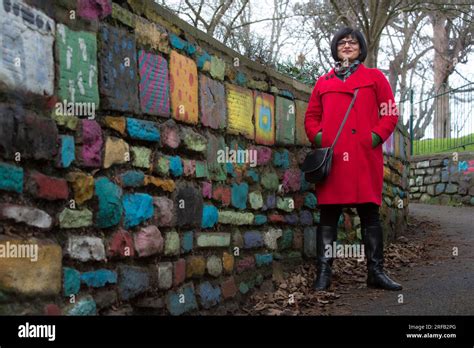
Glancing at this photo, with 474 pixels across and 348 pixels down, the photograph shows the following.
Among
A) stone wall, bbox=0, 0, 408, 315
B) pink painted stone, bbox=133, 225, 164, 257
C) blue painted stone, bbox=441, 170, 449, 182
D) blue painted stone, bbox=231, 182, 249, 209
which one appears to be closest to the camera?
stone wall, bbox=0, 0, 408, 315

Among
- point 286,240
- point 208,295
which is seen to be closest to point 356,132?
point 286,240

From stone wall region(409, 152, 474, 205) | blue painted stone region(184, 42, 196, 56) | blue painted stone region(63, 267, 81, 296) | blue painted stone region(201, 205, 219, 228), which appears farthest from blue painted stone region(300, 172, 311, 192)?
stone wall region(409, 152, 474, 205)

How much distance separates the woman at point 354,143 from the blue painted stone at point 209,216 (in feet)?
2.71

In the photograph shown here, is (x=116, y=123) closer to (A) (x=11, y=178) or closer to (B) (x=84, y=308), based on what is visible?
(A) (x=11, y=178)

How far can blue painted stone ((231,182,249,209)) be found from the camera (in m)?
3.54

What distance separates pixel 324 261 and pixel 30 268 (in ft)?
7.32

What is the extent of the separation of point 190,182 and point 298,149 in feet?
4.75

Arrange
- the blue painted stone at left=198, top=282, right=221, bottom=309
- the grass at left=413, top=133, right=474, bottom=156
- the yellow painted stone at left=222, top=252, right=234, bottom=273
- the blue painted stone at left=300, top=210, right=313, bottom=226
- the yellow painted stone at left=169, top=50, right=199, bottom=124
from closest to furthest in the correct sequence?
1. the yellow painted stone at left=169, top=50, right=199, bottom=124
2. the blue painted stone at left=198, top=282, right=221, bottom=309
3. the yellow painted stone at left=222, top=252, right=234, bottom=273
4. the blue painted stone at left=300, top=210, right=313, bottom=226
5. the grass at left=413, top=133, right=474, bottom=156

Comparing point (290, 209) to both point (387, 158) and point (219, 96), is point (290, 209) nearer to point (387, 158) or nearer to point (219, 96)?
point (219, 96)

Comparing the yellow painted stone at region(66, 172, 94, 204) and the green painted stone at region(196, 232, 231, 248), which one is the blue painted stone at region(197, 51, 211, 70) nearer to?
the green painted stone at region(196, 232, 231, 248)

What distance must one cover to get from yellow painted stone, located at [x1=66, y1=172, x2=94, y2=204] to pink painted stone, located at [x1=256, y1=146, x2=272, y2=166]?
1661 millimetres

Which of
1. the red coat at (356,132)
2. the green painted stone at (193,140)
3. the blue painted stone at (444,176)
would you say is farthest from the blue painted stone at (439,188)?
the green painted stone at (193,140)

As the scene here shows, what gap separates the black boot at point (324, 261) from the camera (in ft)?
12.4

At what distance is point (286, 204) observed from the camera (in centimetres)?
409
